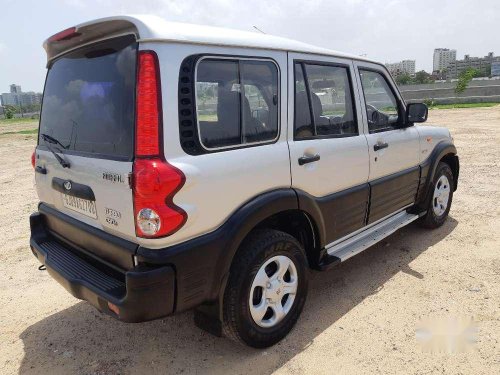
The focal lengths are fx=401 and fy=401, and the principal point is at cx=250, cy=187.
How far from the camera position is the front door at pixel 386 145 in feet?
11.8

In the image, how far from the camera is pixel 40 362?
108 inches

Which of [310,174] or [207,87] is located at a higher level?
[207,87]

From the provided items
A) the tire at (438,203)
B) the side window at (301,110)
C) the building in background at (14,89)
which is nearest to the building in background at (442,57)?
the building in background at (14,89)

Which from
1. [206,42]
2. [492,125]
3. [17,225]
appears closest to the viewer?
[206,42]

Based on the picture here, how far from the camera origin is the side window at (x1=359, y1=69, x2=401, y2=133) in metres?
3.63

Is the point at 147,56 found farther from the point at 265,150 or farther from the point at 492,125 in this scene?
the point at 492,125

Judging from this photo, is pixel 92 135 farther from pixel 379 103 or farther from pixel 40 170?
pixel 379 103

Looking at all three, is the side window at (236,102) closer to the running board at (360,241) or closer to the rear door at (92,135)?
the rear door at (92,135)

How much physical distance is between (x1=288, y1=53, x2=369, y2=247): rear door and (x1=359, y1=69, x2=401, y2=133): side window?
0.21 metres

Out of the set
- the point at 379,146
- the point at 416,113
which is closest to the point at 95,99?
the point at 379,146

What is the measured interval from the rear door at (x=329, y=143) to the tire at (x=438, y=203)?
58.7 inches

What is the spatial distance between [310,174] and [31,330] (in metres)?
2.48

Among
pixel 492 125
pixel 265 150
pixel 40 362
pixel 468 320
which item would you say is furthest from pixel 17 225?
pixel 492 125

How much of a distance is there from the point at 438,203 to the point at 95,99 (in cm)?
405
